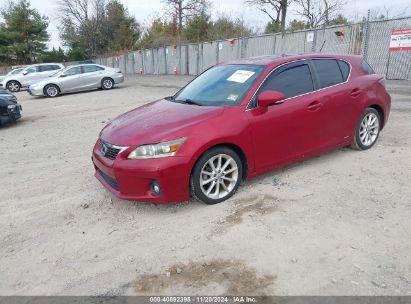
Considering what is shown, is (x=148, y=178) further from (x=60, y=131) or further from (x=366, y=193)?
(x=60, y=131)

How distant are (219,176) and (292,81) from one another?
1615 millimetres

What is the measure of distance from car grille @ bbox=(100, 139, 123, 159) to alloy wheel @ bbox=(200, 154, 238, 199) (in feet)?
3.14

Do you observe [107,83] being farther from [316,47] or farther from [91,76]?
[316,47]

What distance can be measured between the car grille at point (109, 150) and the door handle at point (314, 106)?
7.91 ft

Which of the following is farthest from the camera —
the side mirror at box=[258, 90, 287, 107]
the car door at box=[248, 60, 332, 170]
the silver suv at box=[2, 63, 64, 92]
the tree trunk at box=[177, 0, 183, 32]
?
the tree trunk at box=[177, 0, 183, 32]

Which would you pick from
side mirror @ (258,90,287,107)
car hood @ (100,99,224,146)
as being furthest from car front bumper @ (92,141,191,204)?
side mirror @ (258,90,287,107)

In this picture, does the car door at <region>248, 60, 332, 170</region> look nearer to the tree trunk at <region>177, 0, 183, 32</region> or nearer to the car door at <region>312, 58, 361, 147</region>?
the car door at <region>312, 58, 361, 147</region>

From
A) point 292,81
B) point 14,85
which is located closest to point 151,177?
point 292,81

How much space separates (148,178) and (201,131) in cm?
74

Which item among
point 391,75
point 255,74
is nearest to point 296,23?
point 391,75

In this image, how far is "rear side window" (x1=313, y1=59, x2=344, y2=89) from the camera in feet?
16.2

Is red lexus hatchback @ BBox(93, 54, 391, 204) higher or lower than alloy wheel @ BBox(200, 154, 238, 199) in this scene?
higher

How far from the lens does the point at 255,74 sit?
449 centimetres

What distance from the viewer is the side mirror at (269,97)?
4.16 m
